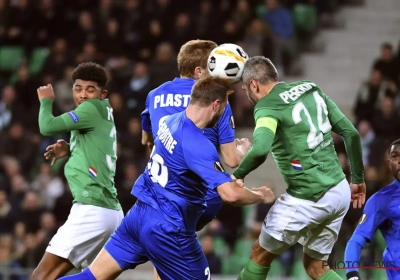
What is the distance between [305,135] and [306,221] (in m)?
0.69

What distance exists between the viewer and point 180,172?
616 cm

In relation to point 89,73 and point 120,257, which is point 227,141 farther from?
point 89,73

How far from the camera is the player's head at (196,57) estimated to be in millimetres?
7121

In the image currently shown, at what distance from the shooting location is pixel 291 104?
6.59 meters

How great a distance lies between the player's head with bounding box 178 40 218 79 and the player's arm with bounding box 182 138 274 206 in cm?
130

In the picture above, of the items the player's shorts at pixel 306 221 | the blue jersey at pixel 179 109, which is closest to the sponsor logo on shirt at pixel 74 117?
the blue jersey at pixel 179 109

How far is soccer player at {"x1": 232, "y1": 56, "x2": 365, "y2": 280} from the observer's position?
6613 mm

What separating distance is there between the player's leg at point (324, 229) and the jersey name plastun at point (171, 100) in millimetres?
1332

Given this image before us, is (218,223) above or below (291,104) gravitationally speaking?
below

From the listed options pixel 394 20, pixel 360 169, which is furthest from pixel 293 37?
pixel 360 169

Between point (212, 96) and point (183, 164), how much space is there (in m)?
0.53

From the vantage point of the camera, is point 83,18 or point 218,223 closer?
point 218,223

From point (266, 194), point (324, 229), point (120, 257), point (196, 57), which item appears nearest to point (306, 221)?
point (324, 229)

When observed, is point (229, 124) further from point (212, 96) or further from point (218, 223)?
point (218, 223)
